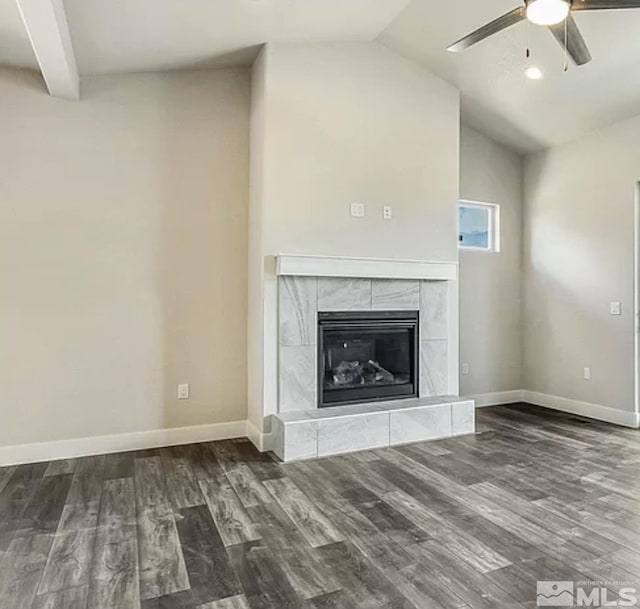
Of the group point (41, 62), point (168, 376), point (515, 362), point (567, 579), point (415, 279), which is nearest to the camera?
point (567, 579)

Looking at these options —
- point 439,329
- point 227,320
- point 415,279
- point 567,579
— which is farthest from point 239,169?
point 567,579

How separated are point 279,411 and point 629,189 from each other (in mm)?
3895

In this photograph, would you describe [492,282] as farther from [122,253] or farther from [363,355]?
[122,253]

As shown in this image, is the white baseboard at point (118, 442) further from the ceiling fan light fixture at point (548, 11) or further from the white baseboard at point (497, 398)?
the ceiling fan light fixture at point (548, 11)

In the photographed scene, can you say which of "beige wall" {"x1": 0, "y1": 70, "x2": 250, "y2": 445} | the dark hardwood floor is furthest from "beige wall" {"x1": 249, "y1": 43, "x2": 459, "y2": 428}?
the dark hardwood floor

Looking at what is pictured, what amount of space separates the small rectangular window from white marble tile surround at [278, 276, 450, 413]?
109 cm

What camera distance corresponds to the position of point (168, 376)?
12.5ft

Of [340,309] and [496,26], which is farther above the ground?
[496,26]

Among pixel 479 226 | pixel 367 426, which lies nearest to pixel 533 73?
pixel 479 226

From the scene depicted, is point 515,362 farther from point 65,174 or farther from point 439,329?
point 65,174

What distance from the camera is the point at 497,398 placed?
5.36 m

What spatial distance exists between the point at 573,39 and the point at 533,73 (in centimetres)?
161

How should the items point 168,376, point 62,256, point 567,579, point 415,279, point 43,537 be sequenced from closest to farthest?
1. point 567,579
2. point 43,537
3. point 62,256
4. point 168,376
5. point 415,279
